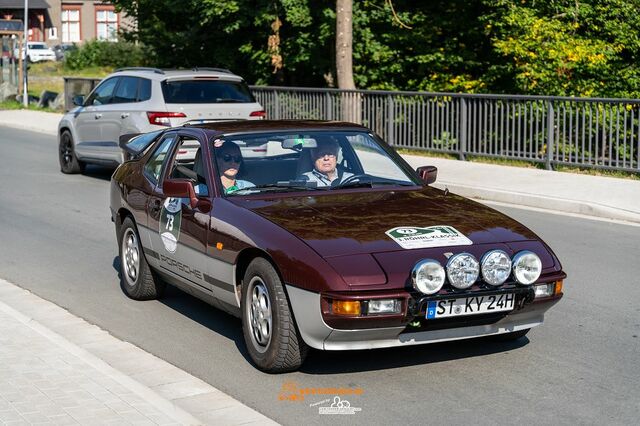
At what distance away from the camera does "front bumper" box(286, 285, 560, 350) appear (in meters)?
6.19

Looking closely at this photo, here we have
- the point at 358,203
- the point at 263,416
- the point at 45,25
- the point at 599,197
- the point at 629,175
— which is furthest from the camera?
the point at 45,25

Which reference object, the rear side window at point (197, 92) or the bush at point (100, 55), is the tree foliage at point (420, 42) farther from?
the bush at point (100, 55)

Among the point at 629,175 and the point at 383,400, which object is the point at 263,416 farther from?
the point at 629,175

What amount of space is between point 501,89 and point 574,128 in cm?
849

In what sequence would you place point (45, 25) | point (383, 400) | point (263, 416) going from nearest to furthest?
point (263, 416) < point (383, 400) < point (45, 25)

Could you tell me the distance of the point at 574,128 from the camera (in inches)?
718

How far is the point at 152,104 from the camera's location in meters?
16.5

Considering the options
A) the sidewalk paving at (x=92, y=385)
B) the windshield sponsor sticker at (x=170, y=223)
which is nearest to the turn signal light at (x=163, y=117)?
the windshield sponsor sticker at (x=170, y=223)

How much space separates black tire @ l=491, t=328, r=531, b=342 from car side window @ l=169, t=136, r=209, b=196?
7.37 feet

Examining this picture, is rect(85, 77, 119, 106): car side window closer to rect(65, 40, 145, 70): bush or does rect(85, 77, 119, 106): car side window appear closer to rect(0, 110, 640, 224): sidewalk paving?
rect(0, 110, 640, 224): sidewalk paving

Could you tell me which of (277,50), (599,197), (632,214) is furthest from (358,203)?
(277,50)

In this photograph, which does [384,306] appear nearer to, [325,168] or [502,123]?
[325,168]

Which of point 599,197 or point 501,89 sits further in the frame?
point 501,89

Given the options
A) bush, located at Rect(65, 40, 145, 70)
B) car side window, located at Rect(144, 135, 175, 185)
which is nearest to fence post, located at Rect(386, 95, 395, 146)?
car side window, located at Rect(144, 135, 175, 185)
